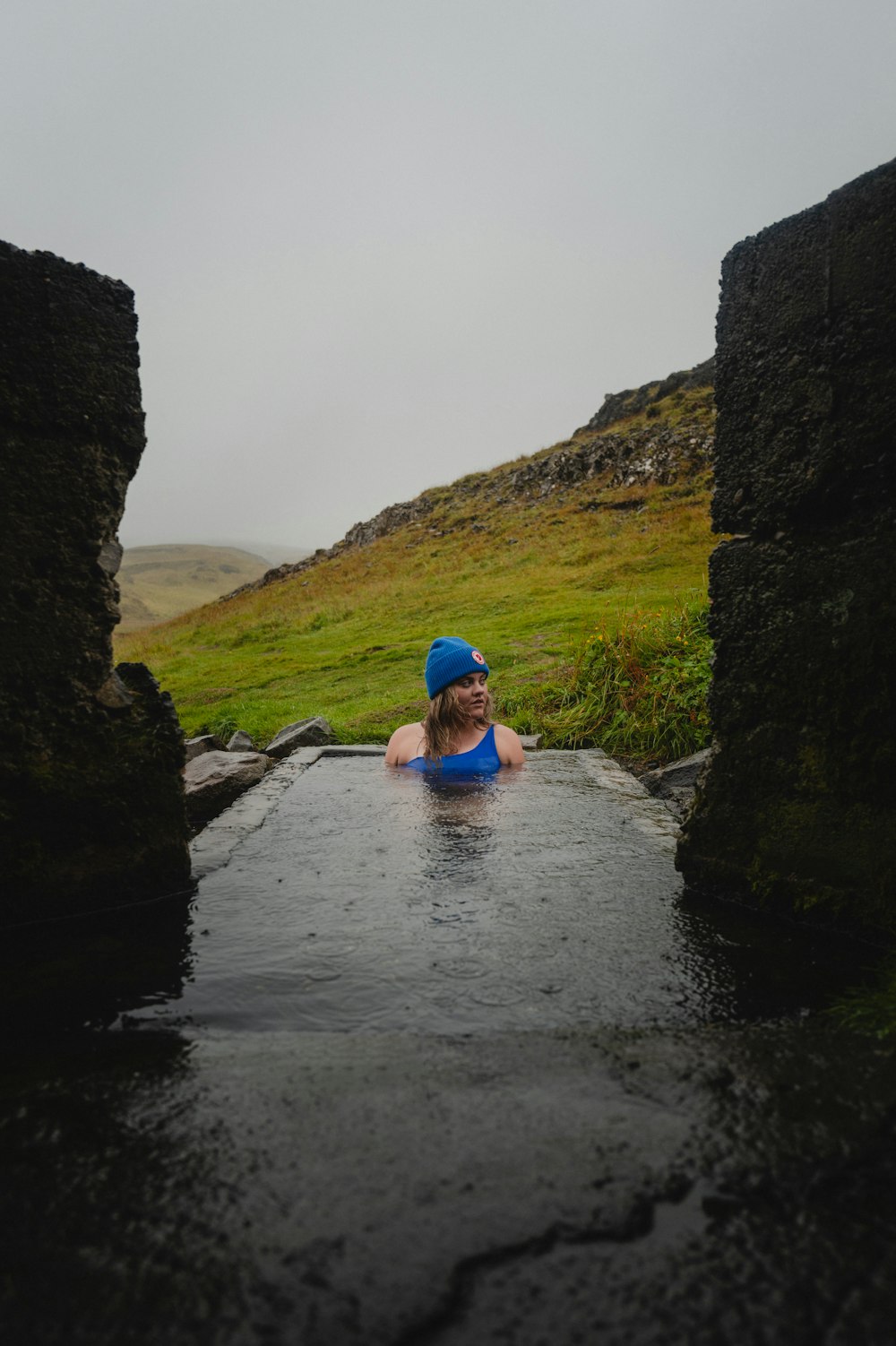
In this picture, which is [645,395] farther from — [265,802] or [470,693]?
[265,802]

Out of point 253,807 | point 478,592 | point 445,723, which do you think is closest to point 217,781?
point 253,807

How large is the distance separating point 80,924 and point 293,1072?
1476 millimetres

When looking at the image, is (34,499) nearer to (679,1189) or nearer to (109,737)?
(109,737)

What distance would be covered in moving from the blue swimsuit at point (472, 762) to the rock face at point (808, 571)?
2.96 m

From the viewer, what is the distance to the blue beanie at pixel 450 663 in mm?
5906

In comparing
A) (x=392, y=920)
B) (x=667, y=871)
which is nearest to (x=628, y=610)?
(x=667, y=871)

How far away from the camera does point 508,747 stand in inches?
241

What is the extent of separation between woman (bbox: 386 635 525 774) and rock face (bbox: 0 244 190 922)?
3141 millimetres

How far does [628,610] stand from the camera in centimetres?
1247

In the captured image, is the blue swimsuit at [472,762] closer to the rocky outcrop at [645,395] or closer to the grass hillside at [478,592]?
the grass hillside at [478,592]

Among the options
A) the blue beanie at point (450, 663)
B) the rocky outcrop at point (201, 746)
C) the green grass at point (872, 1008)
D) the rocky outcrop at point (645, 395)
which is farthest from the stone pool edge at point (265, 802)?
the rocky outcrop at point (645, 395)

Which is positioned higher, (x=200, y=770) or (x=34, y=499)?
(x=34, y=499)

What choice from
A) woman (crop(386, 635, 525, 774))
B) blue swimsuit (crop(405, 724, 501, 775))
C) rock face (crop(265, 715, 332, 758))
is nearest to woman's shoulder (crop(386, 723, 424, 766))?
woman (crop(386, 635, 525, 774))

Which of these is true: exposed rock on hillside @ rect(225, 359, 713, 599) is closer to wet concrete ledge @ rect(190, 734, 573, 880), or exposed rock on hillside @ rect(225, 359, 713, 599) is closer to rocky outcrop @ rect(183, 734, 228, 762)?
rocky outcrop @ rect(183, 734, 228, 762)
